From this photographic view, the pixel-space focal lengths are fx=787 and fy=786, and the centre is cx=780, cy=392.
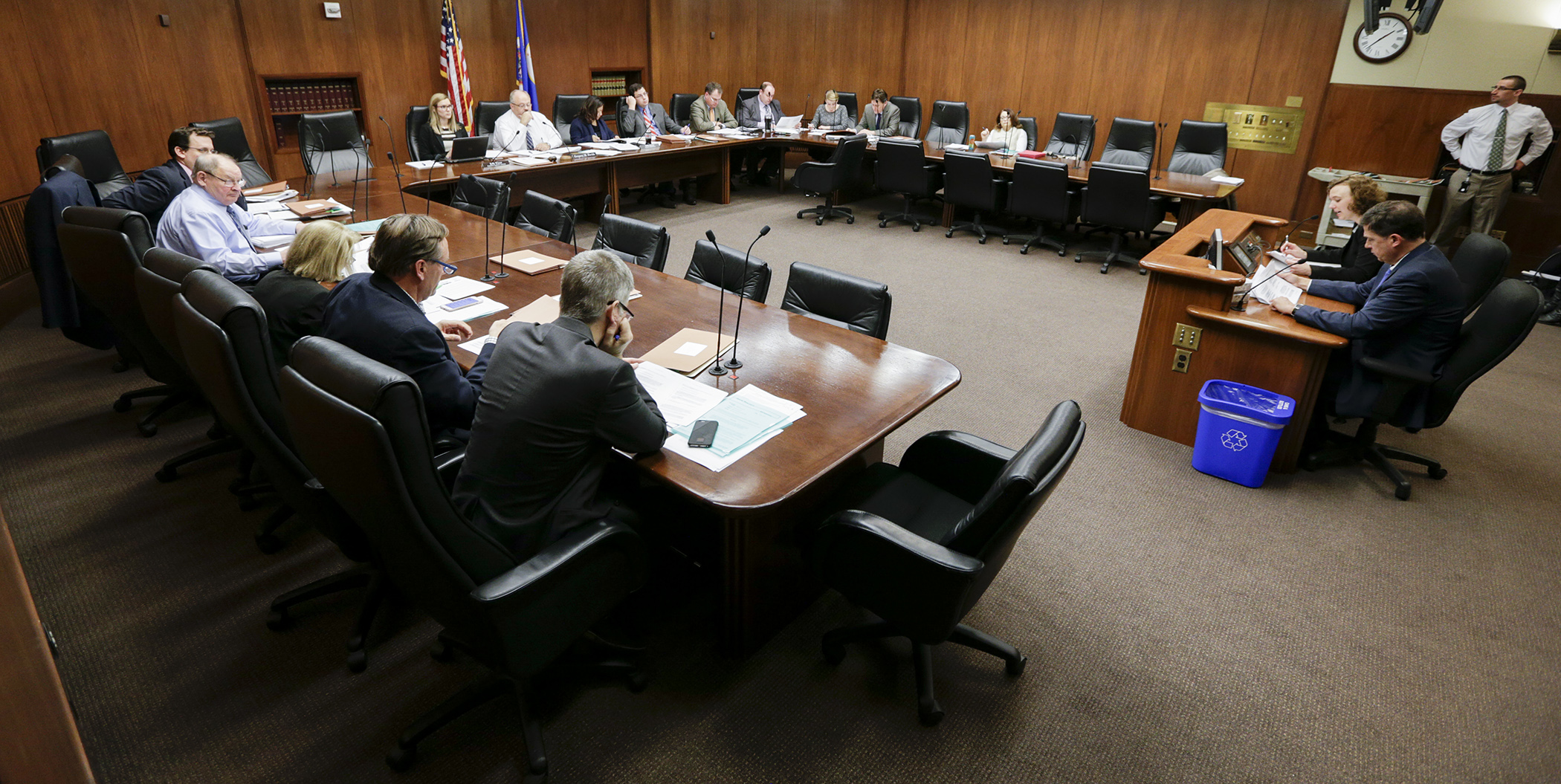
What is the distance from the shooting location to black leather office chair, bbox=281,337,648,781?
1.52 metres

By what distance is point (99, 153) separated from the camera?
→ 502 centimetres

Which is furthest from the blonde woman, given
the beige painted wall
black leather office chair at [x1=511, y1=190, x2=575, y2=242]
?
the beige painted wall

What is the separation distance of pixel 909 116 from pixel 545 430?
8231 mm

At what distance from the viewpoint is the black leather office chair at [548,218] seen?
13.9 ft

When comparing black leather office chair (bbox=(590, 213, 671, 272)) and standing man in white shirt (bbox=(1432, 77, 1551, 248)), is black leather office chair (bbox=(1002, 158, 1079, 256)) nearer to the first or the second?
standing man in white shirt (bbox=(1432, 77, 1551, 248))

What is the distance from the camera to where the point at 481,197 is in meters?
4.97

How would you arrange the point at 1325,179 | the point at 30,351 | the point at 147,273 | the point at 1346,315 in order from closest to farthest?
the point at 147,273 < the point at 1346,315 < the point at 30,351 < the point at 1325,179

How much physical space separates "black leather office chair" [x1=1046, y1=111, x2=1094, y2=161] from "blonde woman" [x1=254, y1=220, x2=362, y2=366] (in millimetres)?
6937

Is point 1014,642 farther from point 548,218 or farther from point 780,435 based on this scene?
point 548,218

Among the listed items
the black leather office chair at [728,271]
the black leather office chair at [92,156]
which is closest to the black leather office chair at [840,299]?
the black leather office chair at [728,271]

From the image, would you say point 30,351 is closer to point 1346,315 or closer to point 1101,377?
point 1101,377

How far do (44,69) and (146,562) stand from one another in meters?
4.88

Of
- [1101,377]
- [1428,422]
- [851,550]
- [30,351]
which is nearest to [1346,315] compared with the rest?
[1428,422]

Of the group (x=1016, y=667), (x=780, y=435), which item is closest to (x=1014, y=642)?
(x=1016, y=667)
